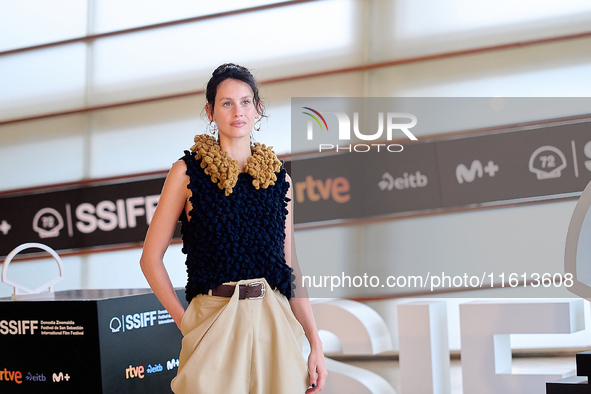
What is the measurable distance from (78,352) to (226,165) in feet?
4.37

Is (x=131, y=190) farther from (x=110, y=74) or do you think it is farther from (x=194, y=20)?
(x=194, y=20)

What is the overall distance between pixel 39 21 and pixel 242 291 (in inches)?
193

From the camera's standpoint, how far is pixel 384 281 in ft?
13.5

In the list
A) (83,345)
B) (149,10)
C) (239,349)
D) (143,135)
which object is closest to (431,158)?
(143,135)

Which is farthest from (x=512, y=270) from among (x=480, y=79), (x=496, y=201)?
(x=480, y=79)

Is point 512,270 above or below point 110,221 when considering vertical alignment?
below

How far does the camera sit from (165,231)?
1.56 meters

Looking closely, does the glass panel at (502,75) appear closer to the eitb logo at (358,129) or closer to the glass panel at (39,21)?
the eitb logo at (358,129)

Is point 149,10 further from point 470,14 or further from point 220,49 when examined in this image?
point 470,14

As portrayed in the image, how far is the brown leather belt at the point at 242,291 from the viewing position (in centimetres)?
148

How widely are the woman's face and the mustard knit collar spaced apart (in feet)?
0.19

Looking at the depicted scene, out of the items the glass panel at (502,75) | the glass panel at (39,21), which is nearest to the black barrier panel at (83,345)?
the glass panel at (502,75)

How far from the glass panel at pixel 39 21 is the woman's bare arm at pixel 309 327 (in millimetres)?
4383

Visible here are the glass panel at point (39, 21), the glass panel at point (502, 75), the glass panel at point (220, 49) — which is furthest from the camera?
the glass panel at point (39, 21)
